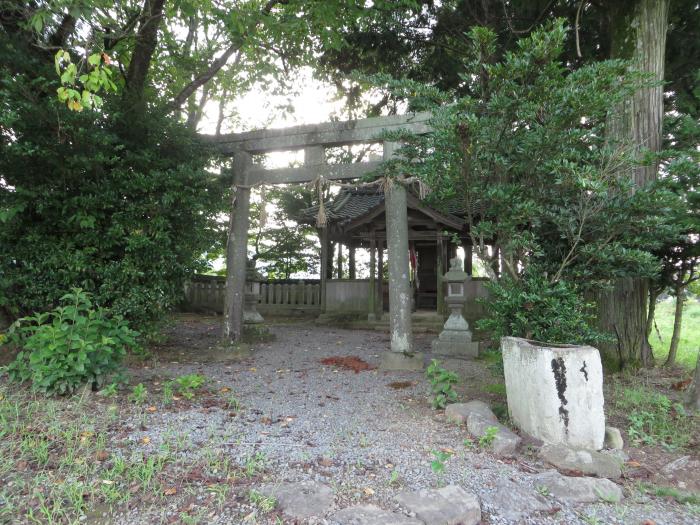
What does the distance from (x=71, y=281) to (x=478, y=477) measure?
540cm

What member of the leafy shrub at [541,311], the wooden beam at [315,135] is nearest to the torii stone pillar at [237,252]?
the wooden beam at [315,135]

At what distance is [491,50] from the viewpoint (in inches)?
140

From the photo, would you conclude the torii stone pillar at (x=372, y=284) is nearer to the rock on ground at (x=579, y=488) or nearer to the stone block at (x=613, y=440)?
the stone block at (x=613, y=440)

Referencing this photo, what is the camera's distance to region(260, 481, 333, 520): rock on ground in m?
2.30

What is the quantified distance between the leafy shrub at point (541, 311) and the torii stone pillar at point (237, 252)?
4.75 m

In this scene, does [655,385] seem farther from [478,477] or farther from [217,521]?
[217,521]

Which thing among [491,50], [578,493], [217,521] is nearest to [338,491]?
[217,521]

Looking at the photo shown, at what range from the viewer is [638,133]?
18.5 feet

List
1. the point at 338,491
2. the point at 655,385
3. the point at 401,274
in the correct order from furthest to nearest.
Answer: the point at 401,274
the point at 655,385
the point at 338,491

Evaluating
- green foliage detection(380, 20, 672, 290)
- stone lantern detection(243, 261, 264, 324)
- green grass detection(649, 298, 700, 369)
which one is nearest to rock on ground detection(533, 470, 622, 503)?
green foliage detection(380, 20, 672, 290)

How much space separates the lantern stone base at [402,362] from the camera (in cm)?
634

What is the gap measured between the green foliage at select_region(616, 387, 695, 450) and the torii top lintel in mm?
4256

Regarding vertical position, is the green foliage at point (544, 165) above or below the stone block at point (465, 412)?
above

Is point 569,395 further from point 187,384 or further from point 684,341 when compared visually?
point 684,341
